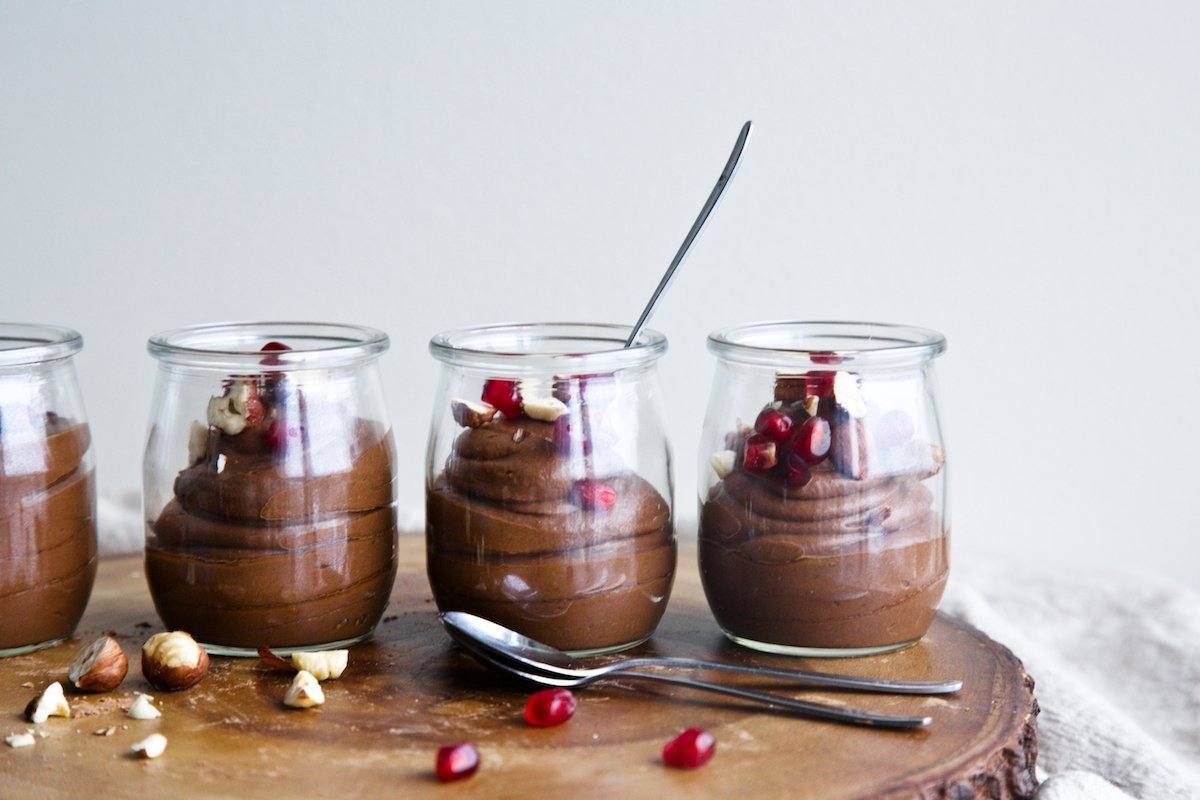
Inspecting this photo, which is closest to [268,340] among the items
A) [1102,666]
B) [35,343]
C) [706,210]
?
[35,343]

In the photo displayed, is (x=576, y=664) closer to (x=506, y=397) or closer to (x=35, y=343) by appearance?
(x=506, y=397)

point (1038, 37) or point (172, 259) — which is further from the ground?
point (1038, 37)

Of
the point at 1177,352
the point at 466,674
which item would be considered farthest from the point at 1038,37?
the point at 466,674

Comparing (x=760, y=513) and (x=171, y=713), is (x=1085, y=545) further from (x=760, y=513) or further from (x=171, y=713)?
(x=171, y=713)

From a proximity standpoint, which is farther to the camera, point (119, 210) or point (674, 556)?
point (119, 210)

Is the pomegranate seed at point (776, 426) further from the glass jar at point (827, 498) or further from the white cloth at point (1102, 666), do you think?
the white cloth at point (1102, 666)

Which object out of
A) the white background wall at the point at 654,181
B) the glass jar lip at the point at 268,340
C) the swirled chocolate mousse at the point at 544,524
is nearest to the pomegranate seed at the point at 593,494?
the swirled chocolate mousse at the point at 544,524

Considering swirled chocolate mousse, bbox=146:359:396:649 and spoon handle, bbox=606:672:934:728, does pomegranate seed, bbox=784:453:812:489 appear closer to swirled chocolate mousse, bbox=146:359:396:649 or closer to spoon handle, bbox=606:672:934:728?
spoon handle, bbox=606:672:934:728

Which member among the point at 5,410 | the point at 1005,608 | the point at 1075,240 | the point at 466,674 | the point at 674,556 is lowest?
the point at 1005,608
